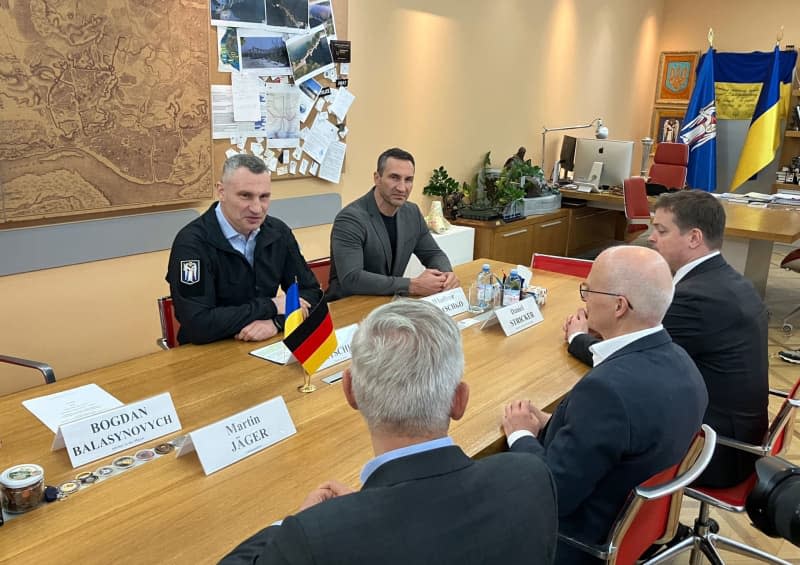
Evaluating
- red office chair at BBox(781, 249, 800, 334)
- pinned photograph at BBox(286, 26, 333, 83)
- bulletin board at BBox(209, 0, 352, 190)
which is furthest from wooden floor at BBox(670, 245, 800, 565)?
pinned photograph at BBox(286, 26, 333, 83)

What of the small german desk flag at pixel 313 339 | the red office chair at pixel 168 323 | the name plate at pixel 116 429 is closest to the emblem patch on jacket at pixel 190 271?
the red office chair at pixel 168 323

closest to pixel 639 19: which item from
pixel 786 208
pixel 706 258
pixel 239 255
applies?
pixel 786 208

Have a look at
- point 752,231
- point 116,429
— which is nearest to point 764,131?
point 752,231

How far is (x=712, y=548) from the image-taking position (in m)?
2.24

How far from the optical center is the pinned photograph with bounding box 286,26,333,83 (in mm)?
4059

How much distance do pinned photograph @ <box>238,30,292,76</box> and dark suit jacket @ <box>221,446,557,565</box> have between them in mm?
3369

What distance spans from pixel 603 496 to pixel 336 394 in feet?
2.63

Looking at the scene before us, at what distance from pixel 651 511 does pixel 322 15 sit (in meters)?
3.65

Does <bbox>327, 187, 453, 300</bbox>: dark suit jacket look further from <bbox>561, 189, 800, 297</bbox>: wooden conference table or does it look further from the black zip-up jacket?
<bbox>561, 189, 800, 297</bbox>: wooden conference table

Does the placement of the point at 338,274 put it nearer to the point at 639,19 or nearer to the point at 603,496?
the point at 603,496

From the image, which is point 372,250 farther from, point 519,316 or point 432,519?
point 432,519

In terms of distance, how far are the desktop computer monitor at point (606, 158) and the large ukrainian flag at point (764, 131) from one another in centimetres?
233

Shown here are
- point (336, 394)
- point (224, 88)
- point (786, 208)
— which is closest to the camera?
point (336, 394)

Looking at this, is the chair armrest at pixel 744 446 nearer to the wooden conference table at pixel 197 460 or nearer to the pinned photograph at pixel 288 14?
the wooden conference table at pixel 197 460
